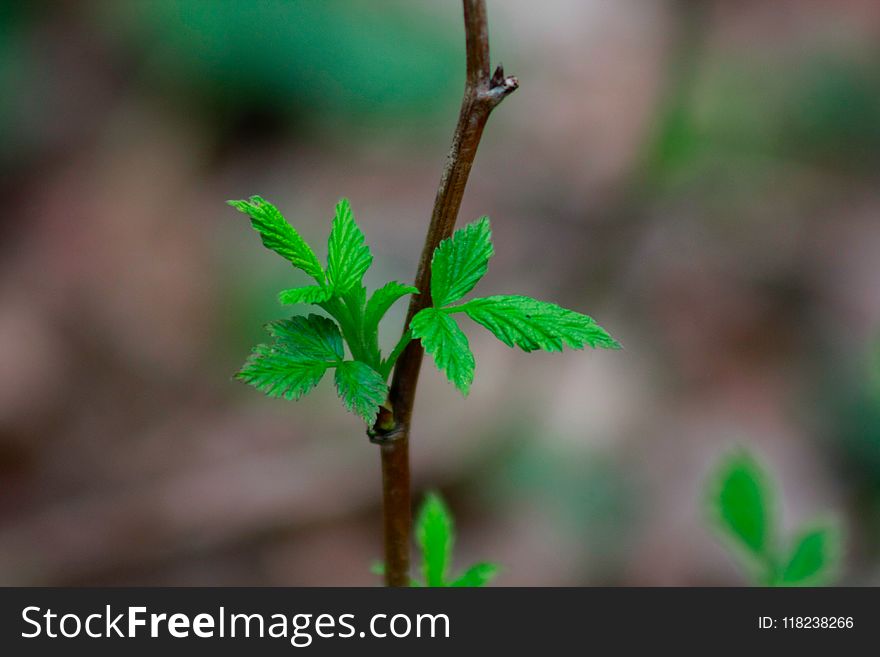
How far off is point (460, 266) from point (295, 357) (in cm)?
19

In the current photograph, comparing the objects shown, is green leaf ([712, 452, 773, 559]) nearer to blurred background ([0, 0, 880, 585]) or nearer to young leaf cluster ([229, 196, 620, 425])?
young leaf cluster ([229, 196, 620, 425])

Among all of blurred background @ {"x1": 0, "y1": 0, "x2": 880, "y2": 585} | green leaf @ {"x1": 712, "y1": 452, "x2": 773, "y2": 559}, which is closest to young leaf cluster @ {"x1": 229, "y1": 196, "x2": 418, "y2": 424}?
green leaf @ {"x1": 712, "y1": 452, "x2": 773, "y2": 559}

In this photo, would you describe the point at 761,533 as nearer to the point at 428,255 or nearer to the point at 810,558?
the point at 810,558

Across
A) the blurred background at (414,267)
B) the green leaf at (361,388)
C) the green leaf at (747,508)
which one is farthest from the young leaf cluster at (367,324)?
the blurred background at (414,267)

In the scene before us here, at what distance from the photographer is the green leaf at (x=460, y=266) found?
824 mm

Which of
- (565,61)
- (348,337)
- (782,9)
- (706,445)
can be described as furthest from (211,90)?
(348,337)

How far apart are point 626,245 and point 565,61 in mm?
1591

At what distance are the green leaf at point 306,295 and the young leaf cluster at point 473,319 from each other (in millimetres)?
100

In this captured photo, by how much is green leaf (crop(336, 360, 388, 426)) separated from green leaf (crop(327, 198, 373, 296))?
9 centimetres

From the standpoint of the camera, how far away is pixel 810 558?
1.42 meters

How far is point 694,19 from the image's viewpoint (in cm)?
465

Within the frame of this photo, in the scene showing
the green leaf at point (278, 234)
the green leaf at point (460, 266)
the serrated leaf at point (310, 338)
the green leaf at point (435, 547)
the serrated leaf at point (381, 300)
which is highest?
the green leaf at point (278, 234)

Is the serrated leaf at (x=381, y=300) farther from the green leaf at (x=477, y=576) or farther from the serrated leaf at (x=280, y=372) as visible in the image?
the green leaf at (x=477, y=576)

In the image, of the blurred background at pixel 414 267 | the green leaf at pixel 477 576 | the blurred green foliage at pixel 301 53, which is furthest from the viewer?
the blurred green foliage at pixel 301 53
